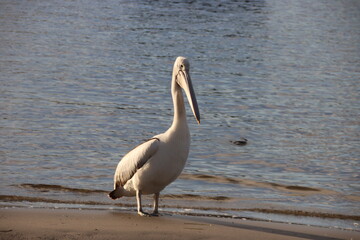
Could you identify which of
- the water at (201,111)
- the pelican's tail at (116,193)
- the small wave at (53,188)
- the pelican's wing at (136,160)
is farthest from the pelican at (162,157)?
the small wave at (53,188)

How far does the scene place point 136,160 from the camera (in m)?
6.57

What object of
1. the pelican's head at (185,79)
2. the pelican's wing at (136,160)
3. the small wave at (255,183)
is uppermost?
the pelican's head at (185,79)

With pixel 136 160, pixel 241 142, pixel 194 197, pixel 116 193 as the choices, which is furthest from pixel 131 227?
pixel 241 142

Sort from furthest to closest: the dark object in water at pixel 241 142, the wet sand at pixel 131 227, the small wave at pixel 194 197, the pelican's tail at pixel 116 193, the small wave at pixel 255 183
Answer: the dark object in water at pixel 241 142 → the small wave at pixel 255 183 → the small wave at pixel 194 197 → the pelican's tail at pixel 116 193 → the wet sand at pixel 131 227

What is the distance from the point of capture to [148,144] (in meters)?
6.53

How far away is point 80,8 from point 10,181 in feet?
77.7

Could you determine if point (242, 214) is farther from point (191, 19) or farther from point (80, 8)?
point (80, 8)

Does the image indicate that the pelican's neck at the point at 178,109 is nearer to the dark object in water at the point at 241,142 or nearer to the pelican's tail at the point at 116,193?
the pelican's tail at the point at 116,193

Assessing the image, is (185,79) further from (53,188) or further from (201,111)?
(201,111)

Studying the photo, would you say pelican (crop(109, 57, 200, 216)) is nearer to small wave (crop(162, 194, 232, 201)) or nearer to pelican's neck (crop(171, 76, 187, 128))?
pelican's neck (crop(171, 76, 187, 128))

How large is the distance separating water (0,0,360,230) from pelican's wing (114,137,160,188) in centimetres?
90

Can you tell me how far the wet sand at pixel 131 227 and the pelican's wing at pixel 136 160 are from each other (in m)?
0.39

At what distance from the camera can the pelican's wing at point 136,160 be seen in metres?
6.50

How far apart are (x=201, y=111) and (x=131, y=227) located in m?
7.60
